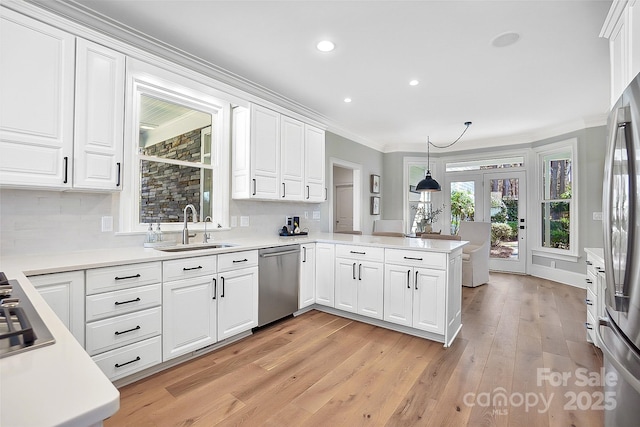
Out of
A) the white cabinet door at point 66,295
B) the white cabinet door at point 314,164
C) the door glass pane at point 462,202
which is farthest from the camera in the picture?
the door glass pane at point 462,202

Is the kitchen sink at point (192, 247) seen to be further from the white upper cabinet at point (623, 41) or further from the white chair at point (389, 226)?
the white chair at point (389, 226)

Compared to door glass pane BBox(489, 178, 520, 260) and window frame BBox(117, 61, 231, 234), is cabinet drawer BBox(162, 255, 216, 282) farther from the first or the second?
door glass pane BBox(489, 178, 520, 260)

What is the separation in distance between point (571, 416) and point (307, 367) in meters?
1.69

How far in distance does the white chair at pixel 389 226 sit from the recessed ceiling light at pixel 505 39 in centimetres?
367

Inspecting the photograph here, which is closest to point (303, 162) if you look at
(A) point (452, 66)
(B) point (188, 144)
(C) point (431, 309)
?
(B) point (188, 144)

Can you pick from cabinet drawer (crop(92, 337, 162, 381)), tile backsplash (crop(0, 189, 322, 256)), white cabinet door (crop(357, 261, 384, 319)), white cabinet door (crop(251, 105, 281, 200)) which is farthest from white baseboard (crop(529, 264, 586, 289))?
tile backsplash (crop(0, 189, 322, 256))

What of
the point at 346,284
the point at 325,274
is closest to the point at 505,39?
the point at 346,284

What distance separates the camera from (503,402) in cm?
196

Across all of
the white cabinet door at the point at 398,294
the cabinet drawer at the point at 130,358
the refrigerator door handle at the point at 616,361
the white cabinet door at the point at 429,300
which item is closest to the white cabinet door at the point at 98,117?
the cabinet drawer at the point at 130,358

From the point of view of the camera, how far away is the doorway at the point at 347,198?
588 cm

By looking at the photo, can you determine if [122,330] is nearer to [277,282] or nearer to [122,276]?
[122,276]

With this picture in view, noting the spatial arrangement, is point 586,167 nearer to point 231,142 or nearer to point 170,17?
point 231,142

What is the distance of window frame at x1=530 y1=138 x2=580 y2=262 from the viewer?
499cm

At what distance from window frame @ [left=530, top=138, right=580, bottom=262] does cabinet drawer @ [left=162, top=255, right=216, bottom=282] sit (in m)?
5.64
